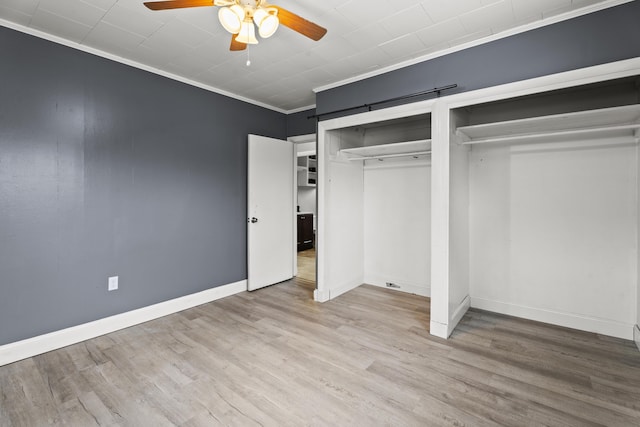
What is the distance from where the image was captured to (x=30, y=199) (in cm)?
242

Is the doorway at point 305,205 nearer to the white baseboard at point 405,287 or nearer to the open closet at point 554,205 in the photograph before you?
the white baseboard at point 405,287

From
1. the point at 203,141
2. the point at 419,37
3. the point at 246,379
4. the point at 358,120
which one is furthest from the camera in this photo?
the point at 203,141

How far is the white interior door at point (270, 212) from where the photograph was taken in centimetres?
400

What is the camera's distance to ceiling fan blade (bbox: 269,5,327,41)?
1696mm

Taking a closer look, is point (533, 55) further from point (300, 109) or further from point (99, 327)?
point (99, 327)

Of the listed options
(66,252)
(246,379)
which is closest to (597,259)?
(246,379)

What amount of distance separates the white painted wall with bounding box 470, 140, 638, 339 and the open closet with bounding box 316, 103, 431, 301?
676 millimetres

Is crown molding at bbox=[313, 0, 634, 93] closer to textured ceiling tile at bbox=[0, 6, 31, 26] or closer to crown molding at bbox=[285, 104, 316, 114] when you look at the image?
crown molding at bbox=[285, 104, 316, 114]

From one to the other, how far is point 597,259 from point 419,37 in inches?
103

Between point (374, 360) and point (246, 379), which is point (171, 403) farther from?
point (374, 360)

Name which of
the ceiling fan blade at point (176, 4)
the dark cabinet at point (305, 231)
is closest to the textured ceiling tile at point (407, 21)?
→ the ceiling fan blade at point (176, 4)

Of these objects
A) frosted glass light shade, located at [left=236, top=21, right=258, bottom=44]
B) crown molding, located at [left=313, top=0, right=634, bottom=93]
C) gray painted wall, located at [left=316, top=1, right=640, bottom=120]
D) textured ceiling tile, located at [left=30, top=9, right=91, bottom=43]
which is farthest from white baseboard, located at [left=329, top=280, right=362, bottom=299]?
textured ceiling tile, located at [left=30, top=9, right=91, bottom=43]

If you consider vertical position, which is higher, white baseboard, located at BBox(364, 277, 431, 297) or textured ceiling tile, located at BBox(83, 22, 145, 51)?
textured ceiling tile, located at BBox(83, 22, 145, 51)

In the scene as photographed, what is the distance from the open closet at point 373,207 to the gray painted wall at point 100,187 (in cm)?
139
